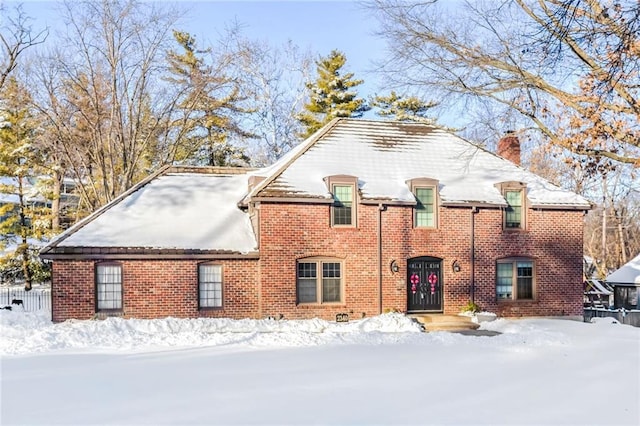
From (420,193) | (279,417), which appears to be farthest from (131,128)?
(279,417)

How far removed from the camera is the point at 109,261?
16.4m

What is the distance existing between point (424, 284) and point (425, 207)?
2688 mm

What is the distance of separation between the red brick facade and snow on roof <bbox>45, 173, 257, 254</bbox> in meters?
0.65

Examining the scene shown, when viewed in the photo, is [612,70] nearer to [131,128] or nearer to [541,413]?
[541,413]

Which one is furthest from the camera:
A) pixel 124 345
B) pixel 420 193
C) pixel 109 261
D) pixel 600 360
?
pixel 420 193

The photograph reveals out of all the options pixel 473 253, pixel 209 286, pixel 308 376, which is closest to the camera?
pixel 308 376

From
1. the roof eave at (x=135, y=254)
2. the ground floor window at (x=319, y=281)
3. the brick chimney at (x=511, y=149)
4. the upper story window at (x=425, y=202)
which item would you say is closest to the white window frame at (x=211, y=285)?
the roof eave at (x=135, y=254)

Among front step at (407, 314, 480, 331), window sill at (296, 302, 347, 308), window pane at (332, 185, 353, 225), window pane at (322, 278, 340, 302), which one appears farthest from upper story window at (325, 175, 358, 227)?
front step at (407, 314, 480, 331)

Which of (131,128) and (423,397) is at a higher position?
(131,128)

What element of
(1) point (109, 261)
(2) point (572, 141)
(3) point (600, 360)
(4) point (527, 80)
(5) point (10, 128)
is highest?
(5) point (10, 128)

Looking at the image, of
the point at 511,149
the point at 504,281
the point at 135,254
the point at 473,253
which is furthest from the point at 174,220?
the point at 511,149

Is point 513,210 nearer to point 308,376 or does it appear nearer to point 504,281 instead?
point 504,281

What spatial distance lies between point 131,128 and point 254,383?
65.7ft

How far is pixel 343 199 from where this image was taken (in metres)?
18.0
